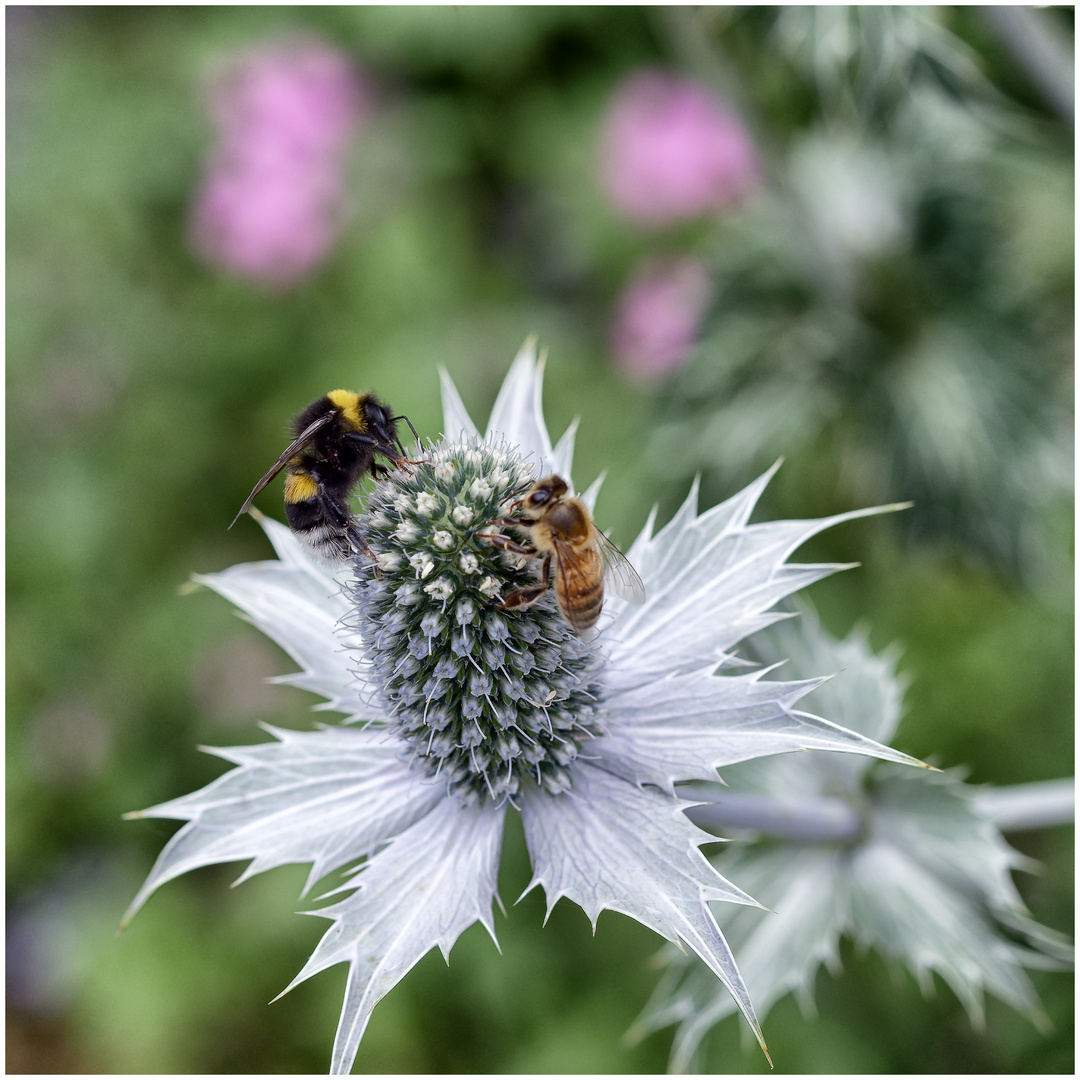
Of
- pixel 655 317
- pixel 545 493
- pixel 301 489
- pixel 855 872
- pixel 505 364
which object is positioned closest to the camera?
pixel 545 493

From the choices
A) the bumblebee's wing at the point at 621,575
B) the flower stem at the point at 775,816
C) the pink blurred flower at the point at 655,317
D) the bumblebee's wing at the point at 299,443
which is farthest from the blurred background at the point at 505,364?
the bumblebee's wing at the point at 299,443

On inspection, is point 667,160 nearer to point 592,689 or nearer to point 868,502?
point 868,502

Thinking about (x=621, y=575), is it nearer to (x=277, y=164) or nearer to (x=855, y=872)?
(x=855, y=872)

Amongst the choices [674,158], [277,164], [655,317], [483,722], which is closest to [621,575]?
[483,722]

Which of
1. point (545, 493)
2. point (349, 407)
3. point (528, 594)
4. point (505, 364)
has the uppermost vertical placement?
point (505, 364)

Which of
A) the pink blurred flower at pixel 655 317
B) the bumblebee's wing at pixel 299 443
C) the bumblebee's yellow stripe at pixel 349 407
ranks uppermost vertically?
the pink blurred flower at pixel 655 317

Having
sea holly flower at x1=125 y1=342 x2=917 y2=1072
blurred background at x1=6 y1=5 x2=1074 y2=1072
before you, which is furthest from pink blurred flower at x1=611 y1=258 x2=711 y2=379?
sea holly flower at x1=125 y1=342 x2=917 y2=1072

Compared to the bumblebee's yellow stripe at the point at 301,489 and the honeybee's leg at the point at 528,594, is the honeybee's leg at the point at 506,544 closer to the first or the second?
the honeybee's leg at the point at 528,594
